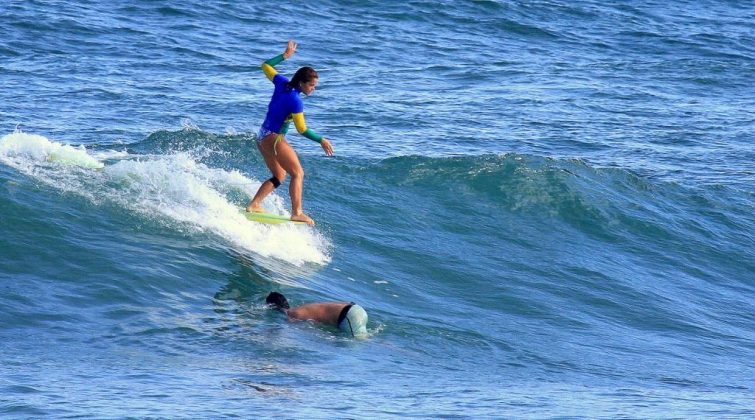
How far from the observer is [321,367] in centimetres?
1037

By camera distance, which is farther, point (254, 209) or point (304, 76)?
point (254, 209)

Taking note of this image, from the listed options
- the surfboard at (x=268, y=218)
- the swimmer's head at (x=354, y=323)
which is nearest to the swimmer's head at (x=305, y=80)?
the surfboard at (x=268, y=218)

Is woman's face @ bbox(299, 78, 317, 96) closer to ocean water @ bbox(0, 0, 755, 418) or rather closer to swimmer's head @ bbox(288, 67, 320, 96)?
swimmer's head @ bbox(288, 67, 320, 96)

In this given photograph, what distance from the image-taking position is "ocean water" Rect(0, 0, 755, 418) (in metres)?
10.3

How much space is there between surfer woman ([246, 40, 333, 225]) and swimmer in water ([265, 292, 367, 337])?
160 cm

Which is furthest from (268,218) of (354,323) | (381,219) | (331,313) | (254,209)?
(381,219)

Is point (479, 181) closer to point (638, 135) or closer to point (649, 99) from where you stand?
point (638, 135)

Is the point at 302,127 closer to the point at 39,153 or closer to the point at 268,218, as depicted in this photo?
the point at 268,218

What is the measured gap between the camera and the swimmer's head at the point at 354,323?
11477mm

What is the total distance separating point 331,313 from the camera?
11633mm

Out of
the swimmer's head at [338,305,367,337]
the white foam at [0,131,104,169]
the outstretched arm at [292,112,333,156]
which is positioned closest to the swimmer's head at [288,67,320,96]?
the outstretched arm at [292,112,333,156]

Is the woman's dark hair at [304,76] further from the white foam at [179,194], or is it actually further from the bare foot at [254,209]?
the white foam at [179,194]

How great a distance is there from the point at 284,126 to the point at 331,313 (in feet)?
8.00

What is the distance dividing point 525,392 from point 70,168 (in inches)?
286
